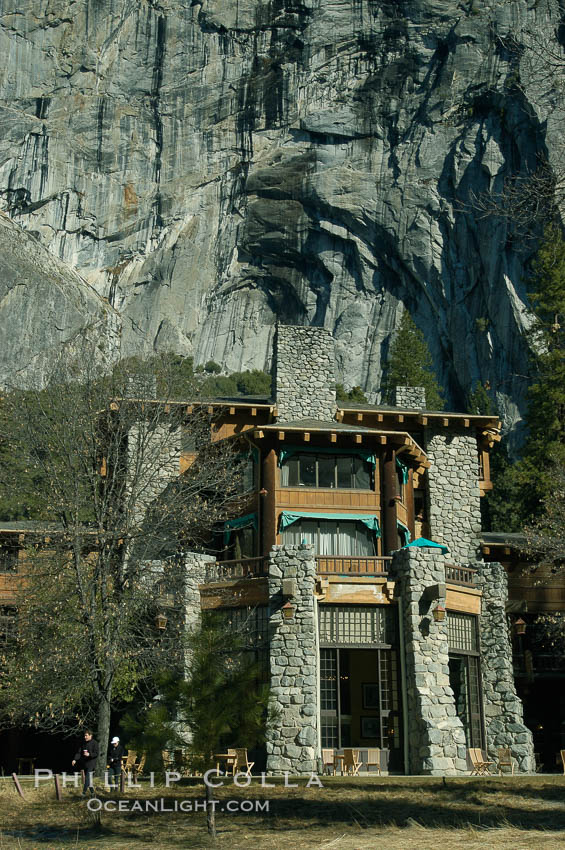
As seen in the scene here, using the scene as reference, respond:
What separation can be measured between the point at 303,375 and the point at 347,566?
10.7m

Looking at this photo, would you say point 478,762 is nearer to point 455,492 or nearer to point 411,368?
point 455,492

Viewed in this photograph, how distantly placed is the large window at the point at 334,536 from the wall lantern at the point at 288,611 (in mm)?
4612

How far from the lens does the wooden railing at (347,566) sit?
87.4 feet

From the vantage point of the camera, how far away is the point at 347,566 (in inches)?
1059

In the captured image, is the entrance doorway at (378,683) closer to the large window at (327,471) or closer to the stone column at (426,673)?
the stone column at (426,673)

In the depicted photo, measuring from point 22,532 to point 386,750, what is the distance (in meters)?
13.0

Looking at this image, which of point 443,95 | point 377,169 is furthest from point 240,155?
point 443,95

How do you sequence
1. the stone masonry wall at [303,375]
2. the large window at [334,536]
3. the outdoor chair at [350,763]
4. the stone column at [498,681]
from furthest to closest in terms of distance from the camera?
the stone masonry wall at [303,375] → the large window at [334,536] → the stone column at [498,681] → the outdoor chair at [350,763]

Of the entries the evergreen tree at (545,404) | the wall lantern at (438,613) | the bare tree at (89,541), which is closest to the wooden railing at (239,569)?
the bare tree at (89,541)

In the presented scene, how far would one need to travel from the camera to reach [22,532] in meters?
29.6

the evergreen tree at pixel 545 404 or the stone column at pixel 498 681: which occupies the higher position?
the evergreen tree at pixel 545 404

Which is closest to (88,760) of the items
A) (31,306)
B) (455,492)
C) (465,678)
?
(465,678)

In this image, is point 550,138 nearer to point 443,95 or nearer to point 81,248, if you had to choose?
point 443,95

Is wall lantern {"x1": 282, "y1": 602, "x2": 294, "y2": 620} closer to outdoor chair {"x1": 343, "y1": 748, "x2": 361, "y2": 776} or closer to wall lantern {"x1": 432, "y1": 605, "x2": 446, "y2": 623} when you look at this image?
outdoor chair {"x1": 343, "y1": 748, "x2": 361, "y2": 776}
